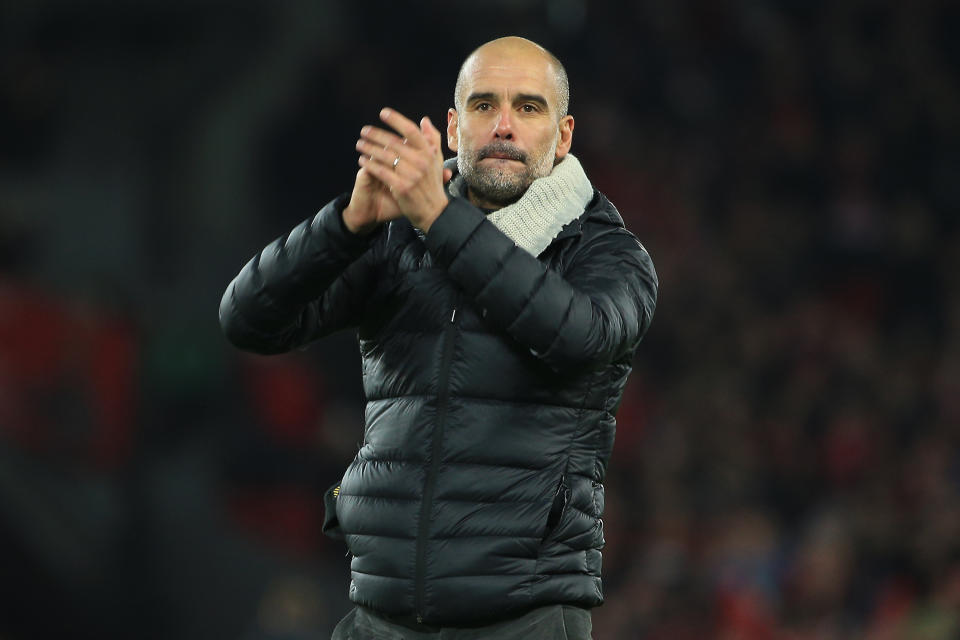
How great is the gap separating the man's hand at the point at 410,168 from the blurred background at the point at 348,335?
142 inches

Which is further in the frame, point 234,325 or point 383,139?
point 234,325

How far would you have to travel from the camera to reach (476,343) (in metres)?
2.46

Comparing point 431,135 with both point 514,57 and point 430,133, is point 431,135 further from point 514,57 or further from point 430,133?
point 514,57

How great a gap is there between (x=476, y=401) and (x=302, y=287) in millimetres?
338

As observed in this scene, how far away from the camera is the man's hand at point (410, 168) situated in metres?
2.34

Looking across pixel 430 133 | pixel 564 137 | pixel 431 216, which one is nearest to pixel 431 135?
pixel 430 133

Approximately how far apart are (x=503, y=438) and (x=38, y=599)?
5.50 m

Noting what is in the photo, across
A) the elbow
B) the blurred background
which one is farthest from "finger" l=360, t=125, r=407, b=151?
the blurred background

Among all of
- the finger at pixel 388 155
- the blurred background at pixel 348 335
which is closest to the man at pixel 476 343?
the finger at pixel 388 155

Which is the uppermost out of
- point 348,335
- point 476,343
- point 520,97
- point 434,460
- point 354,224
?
point 520,97

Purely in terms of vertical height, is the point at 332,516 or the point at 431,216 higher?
the point at 431,216

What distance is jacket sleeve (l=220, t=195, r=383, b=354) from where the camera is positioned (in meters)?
2.45

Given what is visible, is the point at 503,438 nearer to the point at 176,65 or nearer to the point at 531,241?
the point at 531,241

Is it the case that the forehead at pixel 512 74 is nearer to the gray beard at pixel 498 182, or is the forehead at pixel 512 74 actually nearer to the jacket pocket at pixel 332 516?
the gray beard at pixel 498 182
